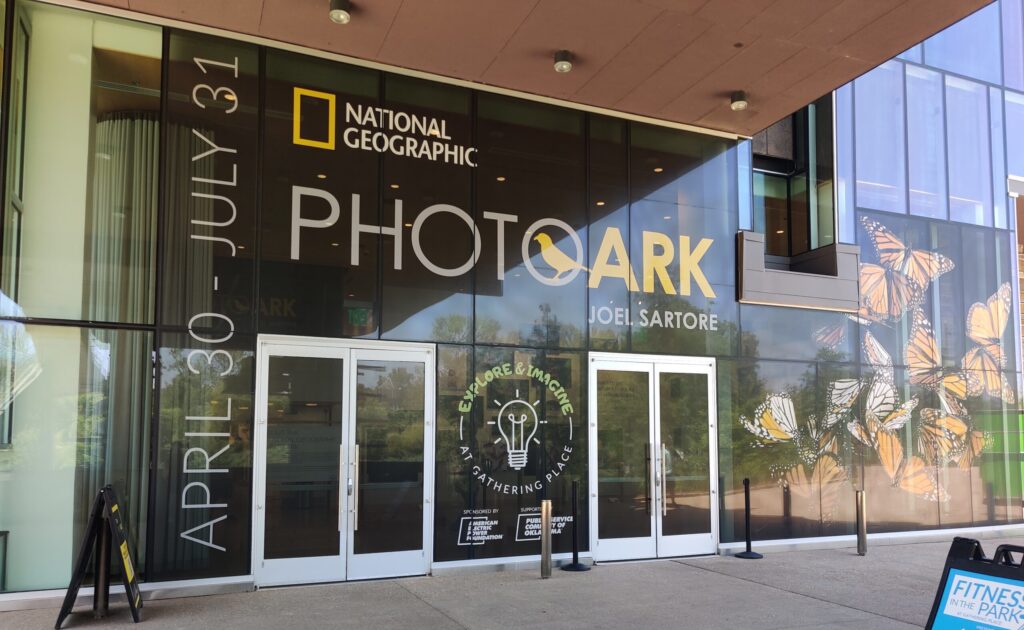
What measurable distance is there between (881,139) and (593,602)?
8.56 meters

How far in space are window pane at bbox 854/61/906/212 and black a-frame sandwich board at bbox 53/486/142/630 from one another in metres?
10.4

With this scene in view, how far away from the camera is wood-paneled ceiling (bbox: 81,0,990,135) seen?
25.3 feet

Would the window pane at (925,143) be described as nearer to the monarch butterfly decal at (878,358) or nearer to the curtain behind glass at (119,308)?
the monarch butterfly decal at (878,358)

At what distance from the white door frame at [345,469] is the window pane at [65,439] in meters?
1.02

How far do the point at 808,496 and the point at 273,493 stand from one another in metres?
7.03

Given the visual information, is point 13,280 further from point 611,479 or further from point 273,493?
point 611,479

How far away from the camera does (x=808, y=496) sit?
1076cm

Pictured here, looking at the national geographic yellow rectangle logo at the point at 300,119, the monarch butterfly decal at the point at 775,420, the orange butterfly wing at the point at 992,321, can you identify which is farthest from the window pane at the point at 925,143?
the national geographic yellow rectangle logo at the point at 300,119

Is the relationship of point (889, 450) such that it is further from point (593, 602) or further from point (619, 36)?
point (619, 36)

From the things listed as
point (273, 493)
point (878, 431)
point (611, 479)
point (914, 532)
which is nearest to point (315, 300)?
point (273, 493)

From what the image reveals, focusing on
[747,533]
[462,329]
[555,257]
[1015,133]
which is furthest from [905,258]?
[462,329]

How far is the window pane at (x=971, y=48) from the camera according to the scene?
41.8 ft

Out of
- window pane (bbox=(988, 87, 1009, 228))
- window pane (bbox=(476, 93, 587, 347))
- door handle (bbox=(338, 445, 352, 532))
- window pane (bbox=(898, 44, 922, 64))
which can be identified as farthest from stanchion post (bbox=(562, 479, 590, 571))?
window pane (bbox=(988, 87, 1009, 228))

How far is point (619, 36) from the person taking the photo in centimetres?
829
